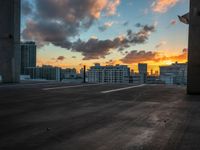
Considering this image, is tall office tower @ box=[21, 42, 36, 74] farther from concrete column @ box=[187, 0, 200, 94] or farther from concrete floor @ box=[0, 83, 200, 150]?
concrete floor @ box=[0, 83, 200, 150]

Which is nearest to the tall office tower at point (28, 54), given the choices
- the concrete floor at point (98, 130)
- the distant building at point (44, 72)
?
the distant building at point (44, 72)

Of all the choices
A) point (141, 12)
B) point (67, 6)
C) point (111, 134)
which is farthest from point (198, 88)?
point (67, 6)

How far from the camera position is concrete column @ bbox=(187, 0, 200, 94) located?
13.1 m

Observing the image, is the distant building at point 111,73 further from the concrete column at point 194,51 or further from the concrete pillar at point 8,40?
the concrete column at point 194,51

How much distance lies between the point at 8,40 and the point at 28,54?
3292 cm

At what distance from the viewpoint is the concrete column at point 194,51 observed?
13109 mm

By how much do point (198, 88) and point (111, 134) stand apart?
390 inches

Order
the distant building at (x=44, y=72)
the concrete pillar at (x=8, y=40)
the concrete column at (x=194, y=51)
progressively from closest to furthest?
the concrete column at (x=194, y=51) → the concrete pillar at (x=8, y=40) → the distant building at (x=44, y=72)

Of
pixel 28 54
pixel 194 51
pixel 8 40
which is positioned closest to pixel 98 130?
pixel 194 51

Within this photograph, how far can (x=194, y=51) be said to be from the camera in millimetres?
13172

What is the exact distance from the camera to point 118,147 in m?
3.76

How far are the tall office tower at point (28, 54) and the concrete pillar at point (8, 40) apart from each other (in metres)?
27.4

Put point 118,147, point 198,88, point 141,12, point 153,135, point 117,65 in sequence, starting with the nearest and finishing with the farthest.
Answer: point 118,147, point 153,135, point 198,88, point 141,12, point 117,65

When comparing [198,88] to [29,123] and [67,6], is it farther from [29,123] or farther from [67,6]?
[67,6]
